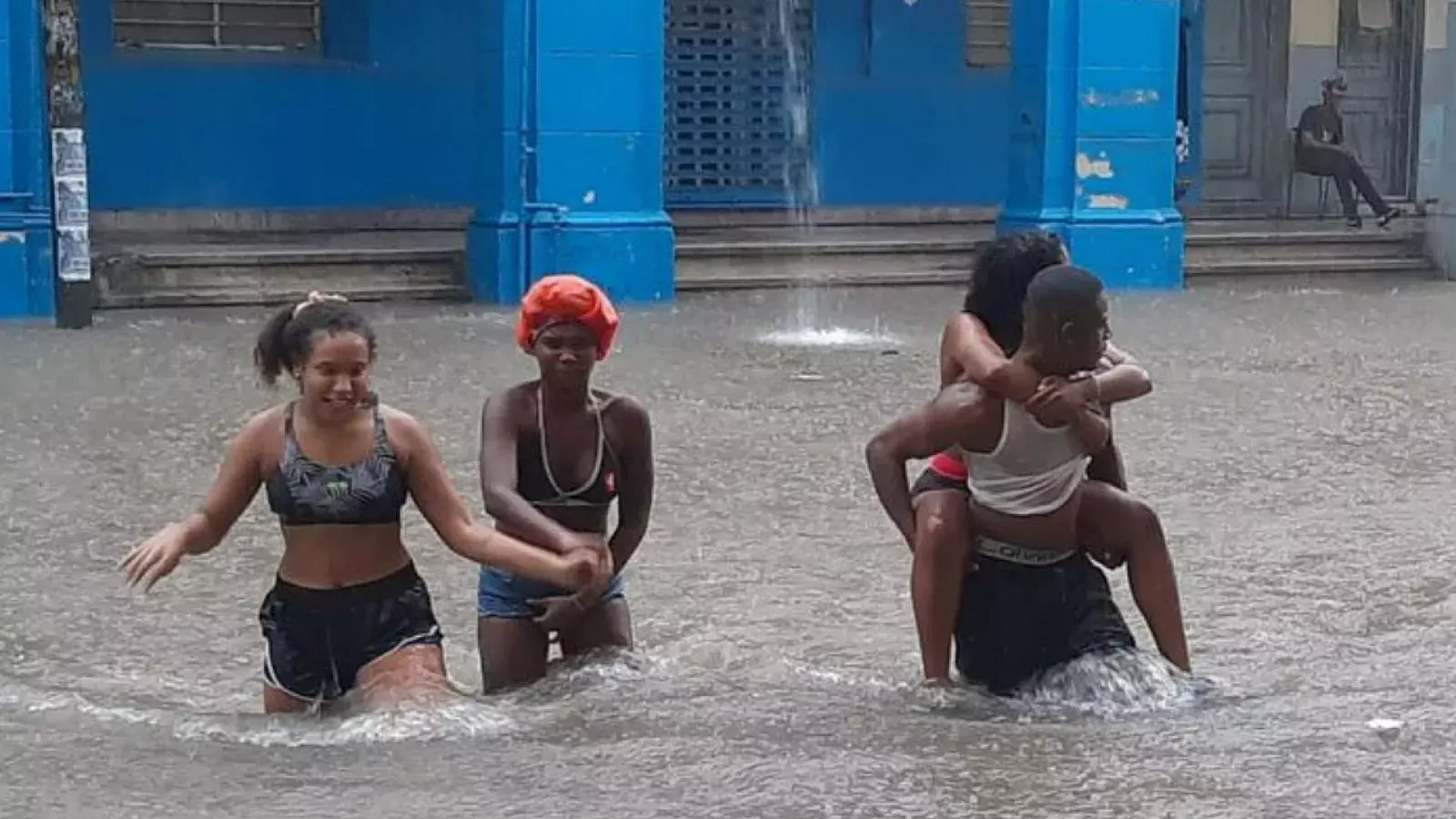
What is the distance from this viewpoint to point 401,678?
4906 millimetres

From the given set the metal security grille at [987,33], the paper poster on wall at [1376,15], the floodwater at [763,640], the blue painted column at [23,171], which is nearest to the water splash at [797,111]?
the metal security grille at [987,33]

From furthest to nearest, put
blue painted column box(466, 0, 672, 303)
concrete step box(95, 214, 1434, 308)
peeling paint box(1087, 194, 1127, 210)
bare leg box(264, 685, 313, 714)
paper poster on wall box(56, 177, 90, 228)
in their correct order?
1. peeling paint box(1087, 194, 1127, 210)
2. blue painted column box(466, 0, 672, 303)
3. concrete step box(95, 214, 1434, 308)
4. paper poster on wall box(56, 177, 90, 228)
5. bare leg box(264, 685, 313, 714)

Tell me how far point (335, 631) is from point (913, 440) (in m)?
1.35

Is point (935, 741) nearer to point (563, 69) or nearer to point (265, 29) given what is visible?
point (563, 69)

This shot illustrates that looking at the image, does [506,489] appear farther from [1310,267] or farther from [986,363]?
[1310,267]

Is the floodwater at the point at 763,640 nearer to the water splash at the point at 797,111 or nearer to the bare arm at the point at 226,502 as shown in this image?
the bare arm at the point at 226,502

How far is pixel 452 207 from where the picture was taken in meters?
17.7

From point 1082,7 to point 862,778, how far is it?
1293 centimetres

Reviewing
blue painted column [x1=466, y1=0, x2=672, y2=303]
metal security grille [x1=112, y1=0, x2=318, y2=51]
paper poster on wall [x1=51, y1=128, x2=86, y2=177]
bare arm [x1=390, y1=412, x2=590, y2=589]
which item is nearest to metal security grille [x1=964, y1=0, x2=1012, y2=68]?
blue painted column [x1=466, y1=0, x2=672, y2=303]

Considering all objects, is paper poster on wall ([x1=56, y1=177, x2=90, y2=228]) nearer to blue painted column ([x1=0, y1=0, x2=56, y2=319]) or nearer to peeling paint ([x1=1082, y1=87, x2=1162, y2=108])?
blue painted column ([x1=0, y1=0, x2=56, y2=319])

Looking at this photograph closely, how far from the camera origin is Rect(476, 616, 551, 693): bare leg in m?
5.19

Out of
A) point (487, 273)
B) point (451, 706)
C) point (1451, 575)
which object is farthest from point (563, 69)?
point (451, 706)

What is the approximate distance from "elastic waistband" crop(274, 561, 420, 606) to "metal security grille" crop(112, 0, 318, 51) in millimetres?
12274

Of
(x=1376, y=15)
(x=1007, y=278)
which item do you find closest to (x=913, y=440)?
(x=1007, y=278)
